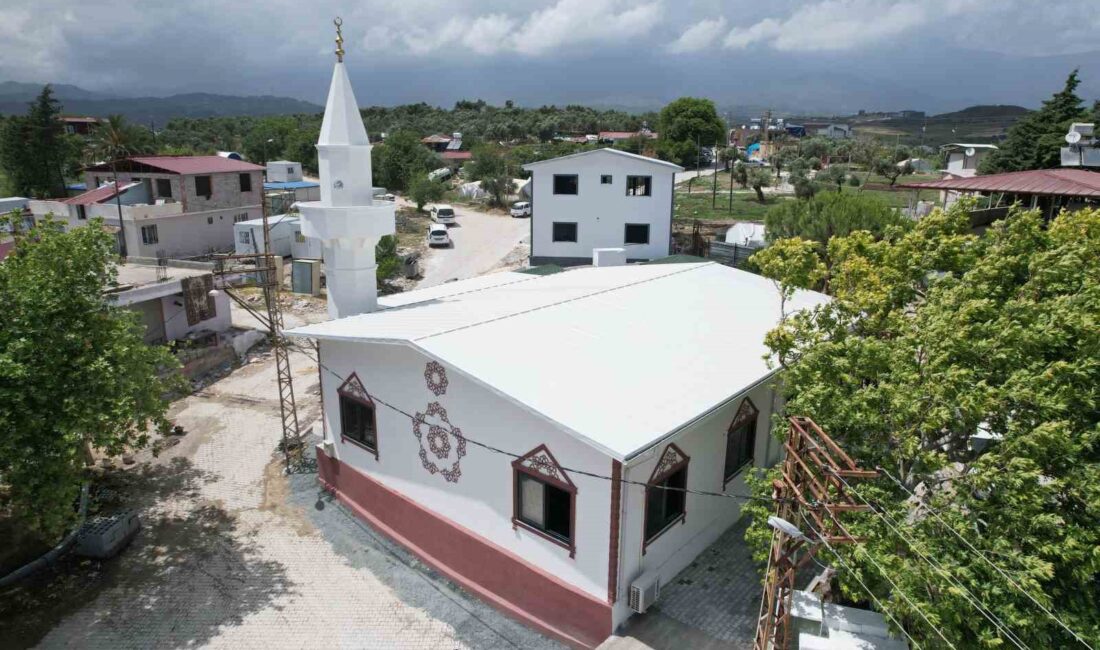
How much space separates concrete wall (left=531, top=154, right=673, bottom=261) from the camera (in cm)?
3641

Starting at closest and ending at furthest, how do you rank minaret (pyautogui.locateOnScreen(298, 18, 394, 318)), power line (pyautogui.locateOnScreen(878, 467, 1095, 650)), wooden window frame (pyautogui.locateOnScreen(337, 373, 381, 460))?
1. power line (pyautogui.locateOnScreen(878, 467, 1095, 650))
2. wooden window frame (pyautogui.locateOnScreen(337, 373, 381, 460))
3. minaret (pyautogui.locateOnScreen(298, 18, 394, 318))

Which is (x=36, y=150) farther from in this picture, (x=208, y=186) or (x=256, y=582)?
(x=256, y=582)

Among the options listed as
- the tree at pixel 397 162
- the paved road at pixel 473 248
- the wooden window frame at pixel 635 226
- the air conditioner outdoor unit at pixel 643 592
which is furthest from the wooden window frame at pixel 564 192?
the tree at pixel 397 162

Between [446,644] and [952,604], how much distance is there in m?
8.81

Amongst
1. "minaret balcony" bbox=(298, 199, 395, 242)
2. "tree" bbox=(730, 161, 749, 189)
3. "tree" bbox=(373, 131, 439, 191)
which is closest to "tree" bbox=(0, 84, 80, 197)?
"tree" bbox=(373, 131, 439, 191)

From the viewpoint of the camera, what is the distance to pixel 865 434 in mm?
10398

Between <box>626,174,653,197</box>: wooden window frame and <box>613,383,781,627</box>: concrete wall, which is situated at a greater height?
<box>626,174,653,197</box>: wooden window frame

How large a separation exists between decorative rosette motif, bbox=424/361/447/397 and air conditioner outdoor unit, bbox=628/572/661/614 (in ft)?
17.2

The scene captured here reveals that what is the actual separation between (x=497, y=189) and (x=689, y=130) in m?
33.4

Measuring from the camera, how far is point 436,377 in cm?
1414

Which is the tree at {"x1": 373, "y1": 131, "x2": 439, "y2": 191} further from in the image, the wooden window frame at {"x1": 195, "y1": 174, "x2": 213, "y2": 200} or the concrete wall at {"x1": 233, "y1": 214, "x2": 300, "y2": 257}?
the concrete wall at {"x1": 233, "y1": 214, "x2": 300, "y2": 257}

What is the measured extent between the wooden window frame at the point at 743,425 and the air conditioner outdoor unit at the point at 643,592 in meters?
3.52

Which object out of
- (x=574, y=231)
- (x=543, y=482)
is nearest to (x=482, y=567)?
(x=543, y=482)

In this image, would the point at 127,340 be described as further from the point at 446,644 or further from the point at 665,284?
the point at 665,284
